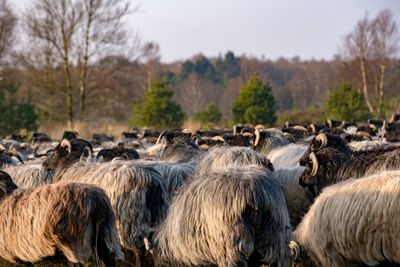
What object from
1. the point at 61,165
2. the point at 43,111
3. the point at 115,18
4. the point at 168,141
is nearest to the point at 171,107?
the point at 115,18

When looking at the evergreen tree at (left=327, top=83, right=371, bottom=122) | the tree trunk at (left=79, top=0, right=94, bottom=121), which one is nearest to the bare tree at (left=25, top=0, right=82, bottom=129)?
the tree trunk at (left=79, top=0, right=94, bottom=121)

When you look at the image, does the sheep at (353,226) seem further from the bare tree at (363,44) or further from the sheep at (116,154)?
the bare tree at (363,44)

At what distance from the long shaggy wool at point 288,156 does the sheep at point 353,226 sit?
4.46m

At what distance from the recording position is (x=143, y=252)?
7.01 m

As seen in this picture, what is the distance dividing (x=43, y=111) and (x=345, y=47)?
84.7 ft

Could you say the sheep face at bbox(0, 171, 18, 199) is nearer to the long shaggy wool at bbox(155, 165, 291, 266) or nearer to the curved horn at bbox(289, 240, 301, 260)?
the long shaggy wool at bbox(155, 165, 291, 266)

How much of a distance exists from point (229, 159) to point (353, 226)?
3.13 meters

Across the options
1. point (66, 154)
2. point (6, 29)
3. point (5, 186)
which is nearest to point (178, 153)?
point (66, 154)

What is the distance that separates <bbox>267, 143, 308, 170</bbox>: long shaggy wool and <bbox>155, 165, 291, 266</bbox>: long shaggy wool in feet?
17.1

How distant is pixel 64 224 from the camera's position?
5.63 m

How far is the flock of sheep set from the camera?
15.5ft

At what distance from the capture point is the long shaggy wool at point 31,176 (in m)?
9.30

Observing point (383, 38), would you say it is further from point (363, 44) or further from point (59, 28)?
point (59, 28)

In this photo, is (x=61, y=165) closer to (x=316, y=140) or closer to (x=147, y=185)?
(x=147, y=185)
